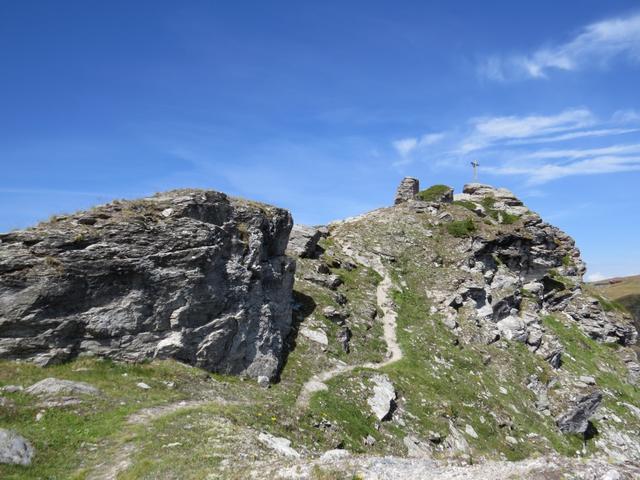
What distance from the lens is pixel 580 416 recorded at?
41.8 meters

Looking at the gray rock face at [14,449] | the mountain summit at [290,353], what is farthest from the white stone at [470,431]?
→ the gray rock face at [14,449]

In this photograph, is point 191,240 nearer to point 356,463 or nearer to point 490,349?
point 356,463

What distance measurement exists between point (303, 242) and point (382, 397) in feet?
83.4

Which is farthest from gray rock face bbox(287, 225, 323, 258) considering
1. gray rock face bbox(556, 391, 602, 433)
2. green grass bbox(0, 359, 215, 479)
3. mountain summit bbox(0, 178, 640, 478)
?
gray rock face bbox(556, 391, 602, 433)

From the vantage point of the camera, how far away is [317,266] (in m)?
51.0

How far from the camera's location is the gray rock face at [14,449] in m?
15.4

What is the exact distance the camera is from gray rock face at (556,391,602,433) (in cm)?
4075

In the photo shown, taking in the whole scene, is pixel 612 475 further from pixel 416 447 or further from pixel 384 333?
pixel 384 333

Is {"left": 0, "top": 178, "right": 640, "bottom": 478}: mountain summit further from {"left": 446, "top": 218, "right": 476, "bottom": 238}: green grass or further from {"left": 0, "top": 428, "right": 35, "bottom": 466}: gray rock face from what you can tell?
{"left": 446, "top": 218, "right": 476, "bottom": 238}: green grass

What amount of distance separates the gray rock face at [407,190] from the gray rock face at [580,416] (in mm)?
48407

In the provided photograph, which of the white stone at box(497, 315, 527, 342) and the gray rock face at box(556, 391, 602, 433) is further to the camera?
the white stone at box(497, 315, 527, 342)

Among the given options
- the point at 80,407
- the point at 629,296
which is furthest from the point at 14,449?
the point at 629,296

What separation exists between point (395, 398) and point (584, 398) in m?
23.4

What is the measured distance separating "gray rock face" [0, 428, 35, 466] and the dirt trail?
1483 cm
